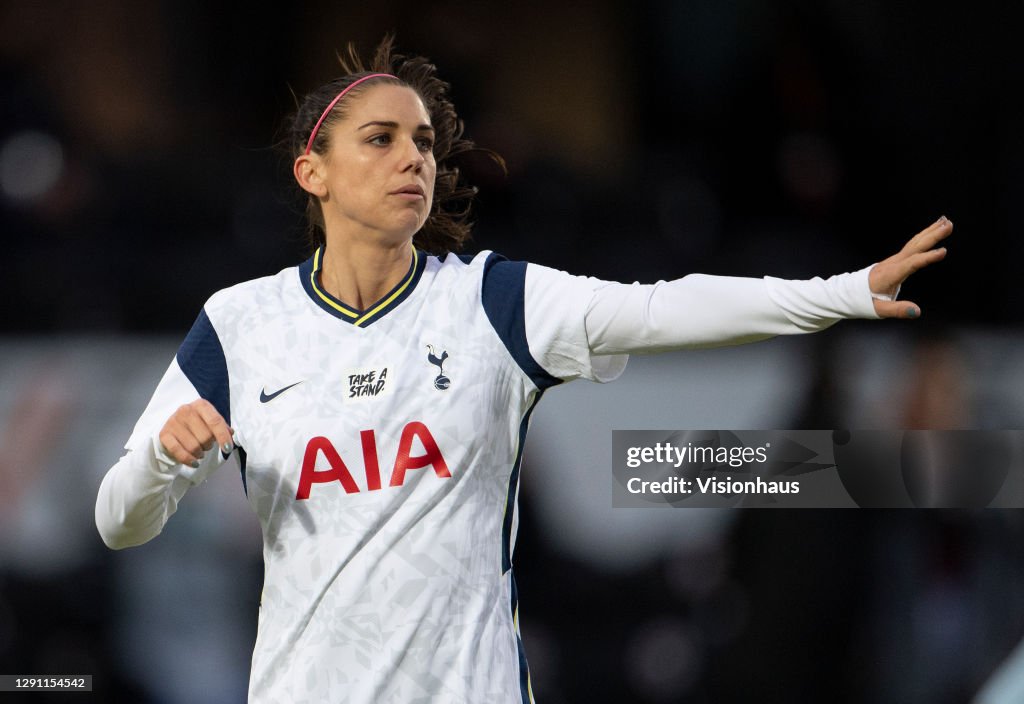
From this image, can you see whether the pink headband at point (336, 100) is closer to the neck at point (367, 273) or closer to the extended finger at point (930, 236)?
the neck at point (367, 273)

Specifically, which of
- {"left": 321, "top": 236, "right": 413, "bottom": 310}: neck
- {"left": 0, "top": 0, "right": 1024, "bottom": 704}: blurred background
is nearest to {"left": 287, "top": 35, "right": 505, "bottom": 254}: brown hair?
{"left": 321, "top": 236, "right": 413, "bottom": 310}: neck

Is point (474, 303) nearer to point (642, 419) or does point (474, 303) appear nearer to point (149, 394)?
point (642, 419)

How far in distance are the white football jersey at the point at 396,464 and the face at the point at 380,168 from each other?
0.17 meters

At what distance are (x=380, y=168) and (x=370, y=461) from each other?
65 cm

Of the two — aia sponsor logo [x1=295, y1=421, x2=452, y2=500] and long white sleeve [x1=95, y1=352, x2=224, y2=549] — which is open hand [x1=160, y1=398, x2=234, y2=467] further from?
aia sponsor logo [x1=295, y1=421, x2=452, y2=500]

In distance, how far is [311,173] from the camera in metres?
2.75

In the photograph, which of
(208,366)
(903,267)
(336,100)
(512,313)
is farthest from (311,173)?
(903,267)

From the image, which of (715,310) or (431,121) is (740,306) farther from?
(431,121)

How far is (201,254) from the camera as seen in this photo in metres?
4.79

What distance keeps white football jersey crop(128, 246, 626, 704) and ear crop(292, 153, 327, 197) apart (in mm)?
347

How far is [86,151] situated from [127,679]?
213cm

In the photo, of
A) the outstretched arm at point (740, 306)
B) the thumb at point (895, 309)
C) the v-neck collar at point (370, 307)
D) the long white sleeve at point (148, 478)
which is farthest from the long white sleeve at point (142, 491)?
the thumb at point (895, 309)

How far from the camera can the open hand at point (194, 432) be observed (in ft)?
6.90

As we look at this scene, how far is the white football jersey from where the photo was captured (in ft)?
7.58
